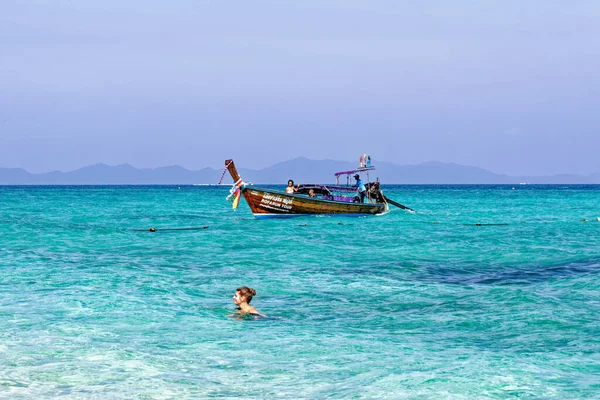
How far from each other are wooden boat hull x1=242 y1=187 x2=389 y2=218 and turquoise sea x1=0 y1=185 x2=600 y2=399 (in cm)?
1344

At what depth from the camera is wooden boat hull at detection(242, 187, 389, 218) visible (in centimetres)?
3866

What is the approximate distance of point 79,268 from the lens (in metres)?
19.7

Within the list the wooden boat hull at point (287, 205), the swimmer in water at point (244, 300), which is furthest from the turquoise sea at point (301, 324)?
the wooden boat hull at point (287, 205)

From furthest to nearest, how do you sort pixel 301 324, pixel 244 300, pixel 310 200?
pixel 310 200
pixel 244 300
pixel 301 324

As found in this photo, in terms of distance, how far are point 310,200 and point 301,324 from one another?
88.0 ft

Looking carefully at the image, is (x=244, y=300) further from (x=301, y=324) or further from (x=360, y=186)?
(x=360, y=186)

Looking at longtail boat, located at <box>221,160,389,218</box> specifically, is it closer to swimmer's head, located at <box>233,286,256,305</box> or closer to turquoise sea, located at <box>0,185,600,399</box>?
turquoise sea, located at <box>0,185,600,399</box>

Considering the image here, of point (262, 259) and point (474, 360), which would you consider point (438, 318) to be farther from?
point (262, 259)

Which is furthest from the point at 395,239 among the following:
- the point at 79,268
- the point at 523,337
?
the point at 523,337

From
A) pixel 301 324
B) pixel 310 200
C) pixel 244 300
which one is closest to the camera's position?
pixel 301 324

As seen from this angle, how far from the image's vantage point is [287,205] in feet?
127

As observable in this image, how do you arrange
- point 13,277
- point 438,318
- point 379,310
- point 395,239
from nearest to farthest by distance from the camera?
point 438,318
point 379,310
point 13,277
point 395,239

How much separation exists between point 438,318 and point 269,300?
12.1 feet

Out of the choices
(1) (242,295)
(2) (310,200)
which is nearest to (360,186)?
(2) (310,200)
